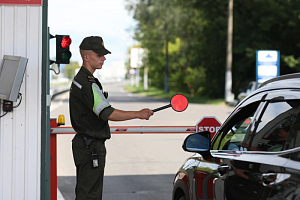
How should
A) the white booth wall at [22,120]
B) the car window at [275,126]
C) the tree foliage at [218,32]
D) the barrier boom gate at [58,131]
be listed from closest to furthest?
the car window at [275,126], the white booth wall at [22,120], the barrier boom gate at [58,131], the tree foliage at [218,32]

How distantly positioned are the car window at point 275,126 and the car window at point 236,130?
0.27m

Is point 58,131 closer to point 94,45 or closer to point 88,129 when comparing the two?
point 88,129

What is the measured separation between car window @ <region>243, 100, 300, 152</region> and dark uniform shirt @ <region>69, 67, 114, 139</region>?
1.66 m

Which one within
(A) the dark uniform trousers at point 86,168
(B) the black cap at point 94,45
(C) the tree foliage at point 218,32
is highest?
(C) the tree foliage at point 218,32

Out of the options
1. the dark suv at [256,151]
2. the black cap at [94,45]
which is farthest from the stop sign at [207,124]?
the dark suv at [256,151]

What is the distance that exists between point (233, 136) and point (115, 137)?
12.8 meters

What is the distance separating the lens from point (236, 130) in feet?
12.2

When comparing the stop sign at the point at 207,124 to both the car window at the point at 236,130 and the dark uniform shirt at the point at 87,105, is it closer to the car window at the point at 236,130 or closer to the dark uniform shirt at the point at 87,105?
the dark uniform shirt at the point at 87,105

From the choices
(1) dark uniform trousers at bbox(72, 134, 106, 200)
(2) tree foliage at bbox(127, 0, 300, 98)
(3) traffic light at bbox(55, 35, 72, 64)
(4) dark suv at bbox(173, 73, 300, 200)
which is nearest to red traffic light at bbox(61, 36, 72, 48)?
(3) traffic light at bbox(55, 35, 72, 64)

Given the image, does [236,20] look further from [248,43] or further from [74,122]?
[74,122]

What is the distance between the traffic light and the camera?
689 centimetres

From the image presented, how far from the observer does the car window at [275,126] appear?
9.11 feet

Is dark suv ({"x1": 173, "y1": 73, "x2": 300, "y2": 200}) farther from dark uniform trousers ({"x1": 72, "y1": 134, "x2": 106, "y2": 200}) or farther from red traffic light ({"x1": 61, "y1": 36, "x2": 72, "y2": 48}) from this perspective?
red traffic light ({"x1": 61, "y1": 36, "x2": 72, "y2": 48})

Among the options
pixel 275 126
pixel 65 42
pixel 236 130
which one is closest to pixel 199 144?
pixel 236 130
